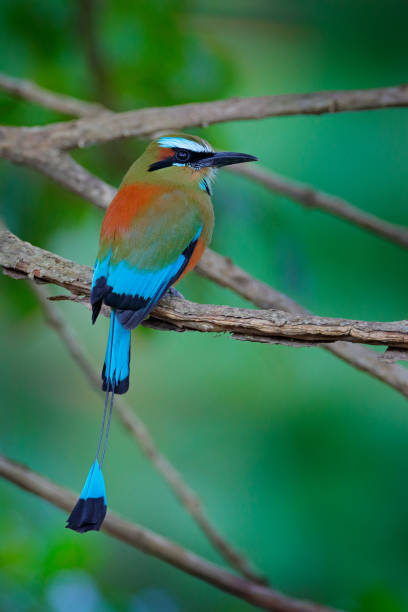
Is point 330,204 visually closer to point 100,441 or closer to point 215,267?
point 215,267

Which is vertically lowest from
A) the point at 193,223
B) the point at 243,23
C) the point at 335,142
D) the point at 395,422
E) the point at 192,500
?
the point at 192,500

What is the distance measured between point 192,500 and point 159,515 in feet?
2.83

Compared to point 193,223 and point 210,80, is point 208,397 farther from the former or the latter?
point 193,223

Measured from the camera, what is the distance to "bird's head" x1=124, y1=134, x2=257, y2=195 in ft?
5.13

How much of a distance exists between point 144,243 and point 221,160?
0.30 metres

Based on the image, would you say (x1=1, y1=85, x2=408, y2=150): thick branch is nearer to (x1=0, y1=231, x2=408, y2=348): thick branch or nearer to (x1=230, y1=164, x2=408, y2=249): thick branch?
(x1=230, y1=164, x2=408, y2=249): thick branch

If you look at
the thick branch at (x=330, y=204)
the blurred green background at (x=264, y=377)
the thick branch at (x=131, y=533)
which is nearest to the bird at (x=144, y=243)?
the thick branch at (x=131, y=533)

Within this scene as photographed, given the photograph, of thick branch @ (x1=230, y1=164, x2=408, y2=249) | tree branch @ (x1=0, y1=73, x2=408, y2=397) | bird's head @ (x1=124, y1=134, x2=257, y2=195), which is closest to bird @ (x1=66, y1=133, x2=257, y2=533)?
bird's head @ (x1=124, y1=134, x2=257, y2=195)

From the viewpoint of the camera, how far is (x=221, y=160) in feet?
5.10

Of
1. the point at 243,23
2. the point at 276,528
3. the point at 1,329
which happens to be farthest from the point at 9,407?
the point at 243,23

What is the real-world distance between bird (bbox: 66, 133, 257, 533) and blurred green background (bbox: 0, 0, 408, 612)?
1.76ft

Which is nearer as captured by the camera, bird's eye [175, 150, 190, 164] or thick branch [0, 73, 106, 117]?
bird's eye [175, 150, 190, 164]

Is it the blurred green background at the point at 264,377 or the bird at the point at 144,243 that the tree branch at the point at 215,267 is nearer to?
the bird at the point at 144,243

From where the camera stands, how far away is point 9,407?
8.95ft
